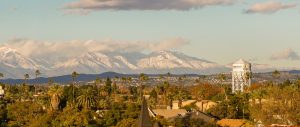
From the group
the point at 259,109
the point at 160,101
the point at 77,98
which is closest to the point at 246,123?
the point at 259,109

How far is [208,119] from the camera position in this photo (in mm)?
107750

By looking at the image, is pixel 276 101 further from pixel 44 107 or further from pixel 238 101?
pixel 44 107

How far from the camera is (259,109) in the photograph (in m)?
101

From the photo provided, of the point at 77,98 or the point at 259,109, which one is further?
the point at 77,98

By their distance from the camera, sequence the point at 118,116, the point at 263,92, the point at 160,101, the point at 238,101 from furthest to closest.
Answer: the point at 160,101 → the point at 263,92 → the point at 238,101 → the point at 118,116

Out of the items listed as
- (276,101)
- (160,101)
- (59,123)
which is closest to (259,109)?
(276,101)

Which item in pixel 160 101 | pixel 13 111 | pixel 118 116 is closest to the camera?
pixel 118 116

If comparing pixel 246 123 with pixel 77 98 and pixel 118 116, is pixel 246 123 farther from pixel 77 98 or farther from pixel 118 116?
pixel 77 98

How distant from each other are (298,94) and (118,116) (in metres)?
26.0

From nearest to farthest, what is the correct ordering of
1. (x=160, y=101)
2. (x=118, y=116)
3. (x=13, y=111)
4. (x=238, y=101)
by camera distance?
(x=118, y=116), (x=13, y=111), (x=238, y=101), (x=160, y=101)

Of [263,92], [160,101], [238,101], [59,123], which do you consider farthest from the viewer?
[160,101]

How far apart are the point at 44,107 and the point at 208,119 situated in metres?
46.0

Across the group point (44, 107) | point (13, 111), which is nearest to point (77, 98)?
point (44, 107)

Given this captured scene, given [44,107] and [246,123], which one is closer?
[246,123]
